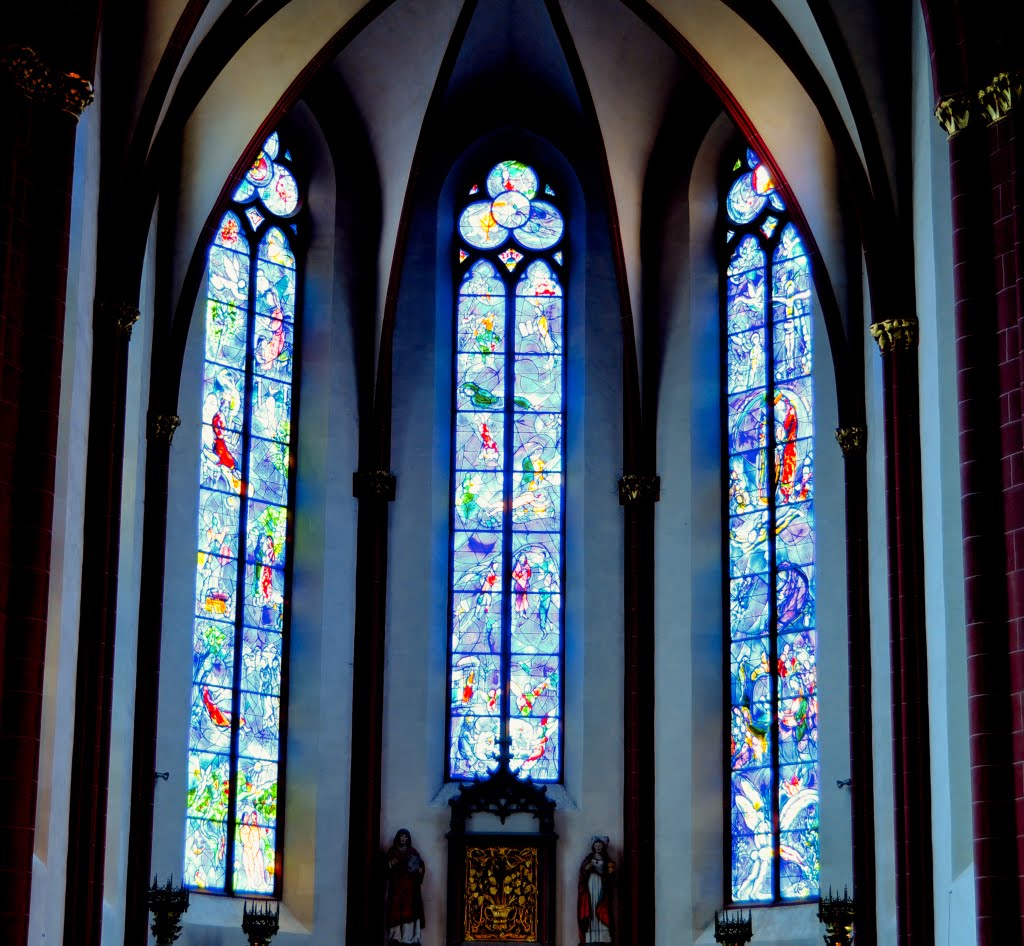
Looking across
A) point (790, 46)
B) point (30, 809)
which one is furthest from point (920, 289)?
point (30, 809)

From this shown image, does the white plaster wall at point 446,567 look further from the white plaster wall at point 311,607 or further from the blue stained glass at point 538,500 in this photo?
the white plaster wall at point 311,607

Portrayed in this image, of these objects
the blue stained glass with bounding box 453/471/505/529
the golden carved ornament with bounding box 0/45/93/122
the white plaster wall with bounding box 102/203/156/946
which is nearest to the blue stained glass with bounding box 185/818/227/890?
the white plaster wall with bounding box 102/203/156/946

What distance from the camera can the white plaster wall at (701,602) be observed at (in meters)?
22.9

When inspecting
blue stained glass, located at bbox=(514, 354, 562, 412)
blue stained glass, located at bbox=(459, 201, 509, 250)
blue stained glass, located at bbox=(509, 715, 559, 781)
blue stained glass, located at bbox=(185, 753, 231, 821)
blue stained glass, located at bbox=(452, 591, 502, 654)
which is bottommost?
blue stained glass, located at bbox=(185, 753, 231, 821)

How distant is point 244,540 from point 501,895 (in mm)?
4888

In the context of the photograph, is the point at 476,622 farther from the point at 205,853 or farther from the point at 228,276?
the point at 228,276

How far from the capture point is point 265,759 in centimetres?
2388

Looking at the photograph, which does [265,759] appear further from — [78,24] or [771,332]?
[78,24]

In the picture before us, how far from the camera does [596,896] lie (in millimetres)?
23734

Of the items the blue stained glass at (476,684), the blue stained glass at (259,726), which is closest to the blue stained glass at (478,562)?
the blue stained glass at (476,684)

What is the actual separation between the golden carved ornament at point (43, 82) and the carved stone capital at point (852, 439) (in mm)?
9621

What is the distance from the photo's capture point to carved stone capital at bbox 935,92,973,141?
1631 cm

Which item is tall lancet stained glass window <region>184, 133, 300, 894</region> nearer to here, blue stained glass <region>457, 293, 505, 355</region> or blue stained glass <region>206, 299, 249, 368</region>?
blue stained glass <region>206, 299, 249, 368</region>

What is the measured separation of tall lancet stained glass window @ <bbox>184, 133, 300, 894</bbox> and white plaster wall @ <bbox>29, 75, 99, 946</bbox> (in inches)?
174
